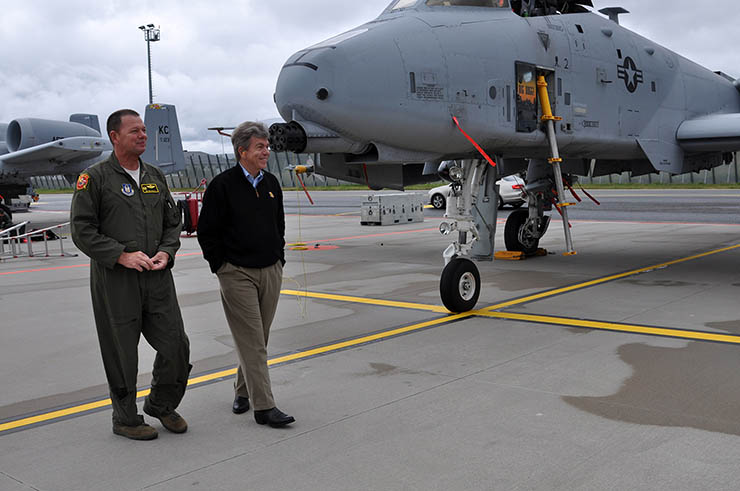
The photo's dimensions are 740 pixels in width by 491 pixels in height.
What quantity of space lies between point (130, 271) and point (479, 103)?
5.26 metres

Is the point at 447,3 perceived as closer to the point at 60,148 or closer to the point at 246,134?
the point at 246,134

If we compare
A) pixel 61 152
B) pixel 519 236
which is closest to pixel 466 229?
pixel 519 236

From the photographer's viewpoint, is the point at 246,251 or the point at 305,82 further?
the point at 305,82

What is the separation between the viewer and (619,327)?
6.91 meters

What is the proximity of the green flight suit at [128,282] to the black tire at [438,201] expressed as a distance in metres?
26.8

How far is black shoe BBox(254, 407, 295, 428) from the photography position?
4.35 meters

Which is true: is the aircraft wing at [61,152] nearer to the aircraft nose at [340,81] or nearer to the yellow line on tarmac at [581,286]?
the aircraft nose at [340,81]

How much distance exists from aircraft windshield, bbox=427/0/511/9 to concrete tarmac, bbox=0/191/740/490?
3776 millimetres

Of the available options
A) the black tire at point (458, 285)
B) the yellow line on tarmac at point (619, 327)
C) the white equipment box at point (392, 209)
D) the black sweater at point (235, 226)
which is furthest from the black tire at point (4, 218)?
the black sweater at point (235, 226)

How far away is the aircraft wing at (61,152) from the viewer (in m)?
23.5

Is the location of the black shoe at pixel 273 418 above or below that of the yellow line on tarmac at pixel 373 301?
below

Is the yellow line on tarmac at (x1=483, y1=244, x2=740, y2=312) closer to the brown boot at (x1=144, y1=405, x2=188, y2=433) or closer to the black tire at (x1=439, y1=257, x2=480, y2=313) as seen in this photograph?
the black tire at (x1=439, y1=257, x2=480, y2=313)

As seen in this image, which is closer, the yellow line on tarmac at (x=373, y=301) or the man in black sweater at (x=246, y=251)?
the man in black sweater at (x=246, y=251)

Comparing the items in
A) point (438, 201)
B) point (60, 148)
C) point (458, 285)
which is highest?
point (60, 148)
